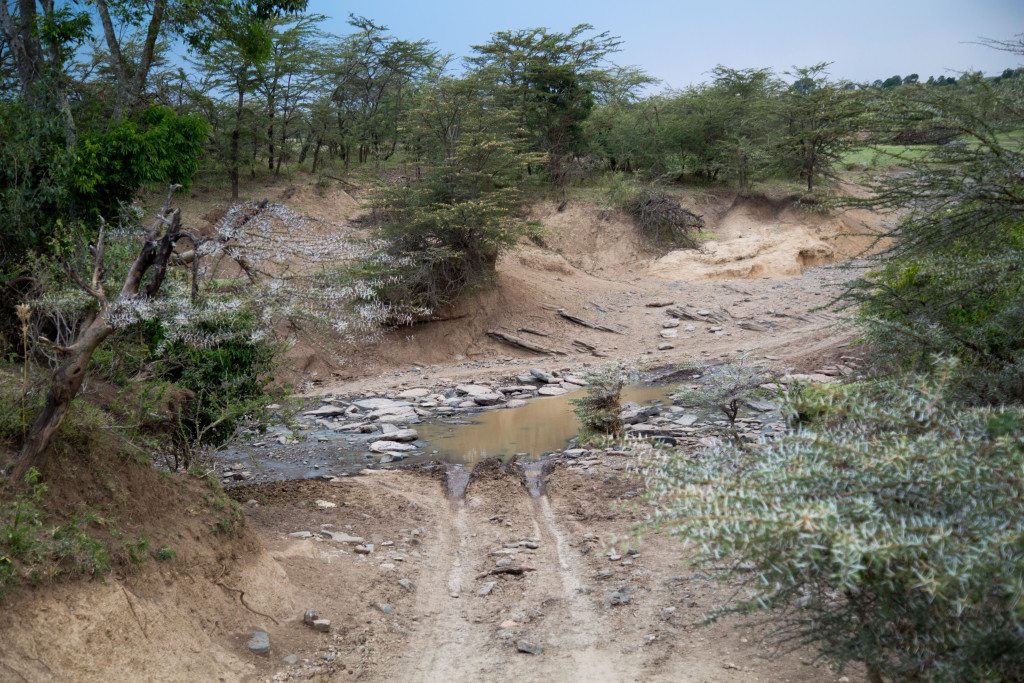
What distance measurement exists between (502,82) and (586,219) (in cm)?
537

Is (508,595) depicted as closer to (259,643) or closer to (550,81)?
(259,643)

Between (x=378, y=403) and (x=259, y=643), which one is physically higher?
(x=259, y=643)

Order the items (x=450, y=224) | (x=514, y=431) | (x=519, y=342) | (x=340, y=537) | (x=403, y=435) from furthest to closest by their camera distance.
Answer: (x=519, y=342) < (x=450, y=224) < (x=514, y=431) < (x=403, y=435) < (x=340, y=537)

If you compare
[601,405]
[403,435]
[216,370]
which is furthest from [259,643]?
[403,435]

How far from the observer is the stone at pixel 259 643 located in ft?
16.2

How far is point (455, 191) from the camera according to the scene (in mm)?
18141

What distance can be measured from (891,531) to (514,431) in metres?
9.82

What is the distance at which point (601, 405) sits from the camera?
10.7m

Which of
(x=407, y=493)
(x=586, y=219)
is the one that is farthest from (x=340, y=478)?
(x=586, y=219)

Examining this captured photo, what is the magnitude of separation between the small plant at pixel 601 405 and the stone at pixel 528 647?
200 inches

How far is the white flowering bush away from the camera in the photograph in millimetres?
2514

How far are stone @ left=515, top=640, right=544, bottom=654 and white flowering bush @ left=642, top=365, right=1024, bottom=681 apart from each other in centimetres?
225

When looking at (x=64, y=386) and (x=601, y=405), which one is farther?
(x=601, y=405)

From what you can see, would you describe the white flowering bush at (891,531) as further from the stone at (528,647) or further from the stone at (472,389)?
the stone at (472,389)
